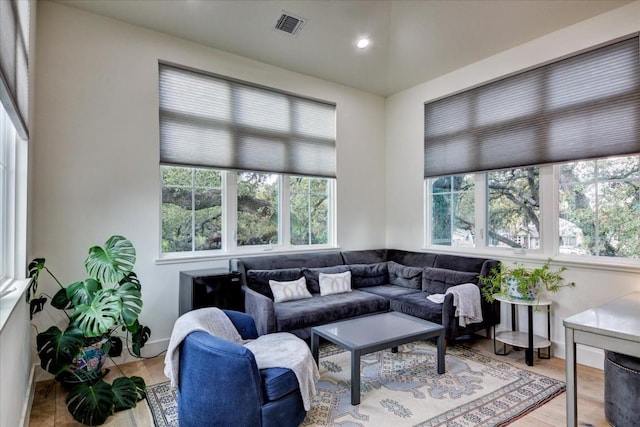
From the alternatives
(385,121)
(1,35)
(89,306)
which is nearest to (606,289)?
(385,121)

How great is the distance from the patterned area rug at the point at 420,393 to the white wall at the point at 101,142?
1.33m

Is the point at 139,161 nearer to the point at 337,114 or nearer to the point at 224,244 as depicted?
the point at 224,244

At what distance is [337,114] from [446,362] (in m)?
3.44

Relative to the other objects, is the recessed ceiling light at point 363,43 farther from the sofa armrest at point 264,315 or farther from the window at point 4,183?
the window at point 4,183

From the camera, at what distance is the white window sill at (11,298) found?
1529 mm

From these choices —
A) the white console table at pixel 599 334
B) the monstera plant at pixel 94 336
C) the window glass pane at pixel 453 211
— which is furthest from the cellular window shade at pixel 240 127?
the white console table at pixel 599 334

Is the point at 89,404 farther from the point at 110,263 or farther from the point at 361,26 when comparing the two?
the point at 361,26

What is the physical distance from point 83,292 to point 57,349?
0.41 metres

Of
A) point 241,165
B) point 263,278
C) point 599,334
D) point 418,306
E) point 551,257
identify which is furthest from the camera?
point 241,165

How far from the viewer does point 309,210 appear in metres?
4.78

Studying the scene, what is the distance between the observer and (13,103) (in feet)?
5.69

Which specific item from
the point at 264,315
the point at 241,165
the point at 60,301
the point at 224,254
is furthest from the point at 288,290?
the point at 60,301

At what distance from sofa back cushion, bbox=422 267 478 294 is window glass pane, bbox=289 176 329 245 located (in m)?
1.48

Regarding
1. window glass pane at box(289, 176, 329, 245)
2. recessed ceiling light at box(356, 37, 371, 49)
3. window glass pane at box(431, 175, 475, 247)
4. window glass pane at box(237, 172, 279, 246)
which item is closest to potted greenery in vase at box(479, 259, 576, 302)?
window glass pane at box(431, 175, 475, 247)
